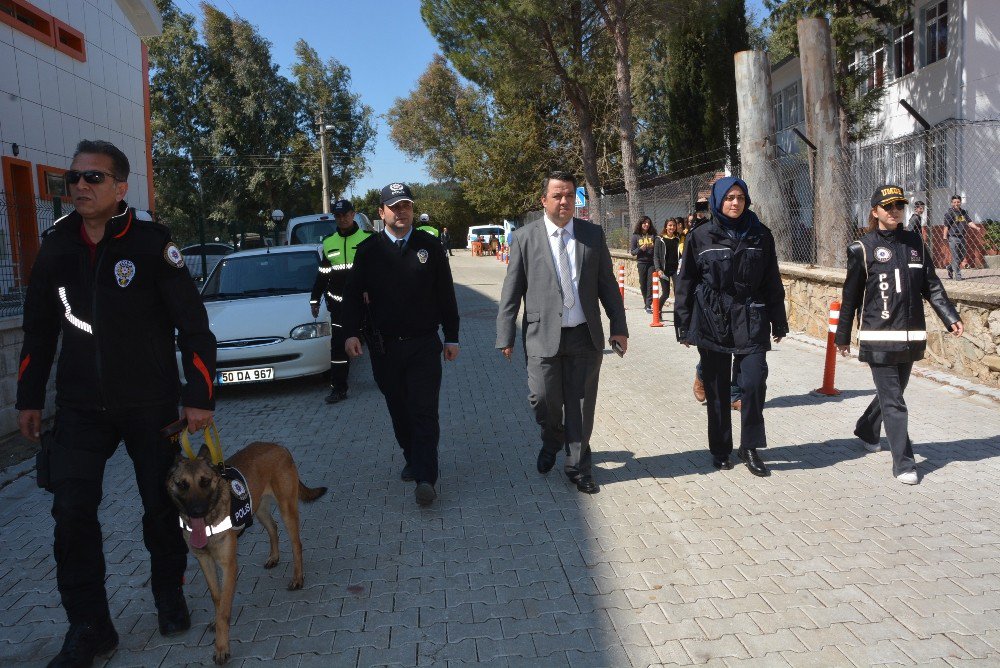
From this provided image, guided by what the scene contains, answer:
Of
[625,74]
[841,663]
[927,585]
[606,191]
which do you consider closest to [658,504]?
[927,585]

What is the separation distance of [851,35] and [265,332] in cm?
1832

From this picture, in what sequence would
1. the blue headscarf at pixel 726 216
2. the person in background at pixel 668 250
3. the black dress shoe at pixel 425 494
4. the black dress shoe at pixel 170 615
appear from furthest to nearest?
the person in background at pixel 668 250
the blue headscarf at pixel 726 216
the black dress shoe at pixel 425 494
the black dress shoe at pixel 170 615

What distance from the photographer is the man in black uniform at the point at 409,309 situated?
5.18 metres

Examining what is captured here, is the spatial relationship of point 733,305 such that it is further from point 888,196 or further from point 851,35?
point 851,35

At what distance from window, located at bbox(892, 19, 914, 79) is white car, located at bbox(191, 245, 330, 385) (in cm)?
2002

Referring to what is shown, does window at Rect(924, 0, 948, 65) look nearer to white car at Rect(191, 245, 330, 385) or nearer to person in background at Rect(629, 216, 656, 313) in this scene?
person in background at Rect(629, 216, 656, 313)

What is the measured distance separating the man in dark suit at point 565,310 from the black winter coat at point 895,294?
165 centimetres

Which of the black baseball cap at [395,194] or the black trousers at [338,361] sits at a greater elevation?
the black baseball cap at [395,194]

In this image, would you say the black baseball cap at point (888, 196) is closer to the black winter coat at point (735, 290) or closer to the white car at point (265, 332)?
the black winter coat at point (735, 290)

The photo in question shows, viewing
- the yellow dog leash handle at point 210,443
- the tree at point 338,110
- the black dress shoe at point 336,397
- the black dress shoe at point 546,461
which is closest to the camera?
the yellow dog leash handle at point 210,443

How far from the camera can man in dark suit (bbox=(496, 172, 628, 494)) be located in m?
5.23

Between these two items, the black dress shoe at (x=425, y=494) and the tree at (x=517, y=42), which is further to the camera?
the tree at (x=517, y=42)

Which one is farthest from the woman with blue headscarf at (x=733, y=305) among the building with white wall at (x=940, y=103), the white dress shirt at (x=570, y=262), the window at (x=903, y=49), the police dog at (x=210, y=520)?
the window at (x=903, y=49)

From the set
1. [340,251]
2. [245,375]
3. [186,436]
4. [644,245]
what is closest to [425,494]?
[186,436]
